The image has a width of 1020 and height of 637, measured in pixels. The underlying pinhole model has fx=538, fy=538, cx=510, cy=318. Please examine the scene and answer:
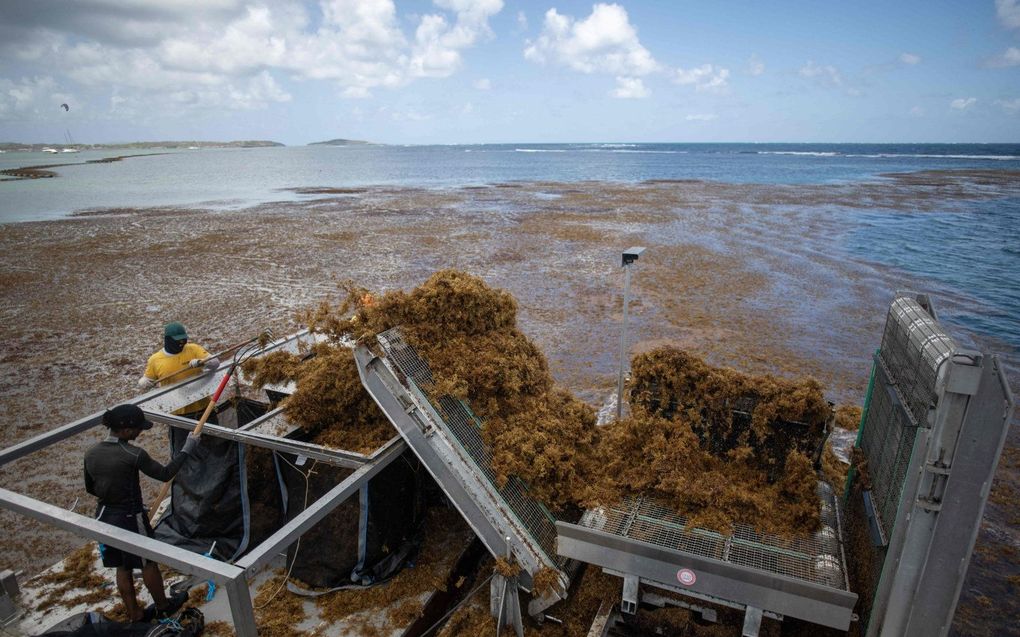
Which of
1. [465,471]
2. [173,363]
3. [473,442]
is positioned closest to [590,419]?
[473,442]

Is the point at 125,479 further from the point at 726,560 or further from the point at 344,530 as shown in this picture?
the point at 726,560

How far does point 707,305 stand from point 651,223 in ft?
41.8

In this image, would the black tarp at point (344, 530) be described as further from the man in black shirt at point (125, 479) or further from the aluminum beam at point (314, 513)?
the man in black shirt at point (125, 479)

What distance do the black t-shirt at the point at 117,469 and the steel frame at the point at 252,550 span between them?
0.42 m

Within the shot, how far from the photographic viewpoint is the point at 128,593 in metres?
4.10

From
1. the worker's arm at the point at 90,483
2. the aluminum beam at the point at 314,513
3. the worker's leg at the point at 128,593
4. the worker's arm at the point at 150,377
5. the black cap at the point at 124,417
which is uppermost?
the black cap at the point at 124,417

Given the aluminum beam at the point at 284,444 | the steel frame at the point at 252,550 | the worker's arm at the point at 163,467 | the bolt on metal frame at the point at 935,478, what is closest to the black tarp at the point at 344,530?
the aluminum beam at the point at 284,444

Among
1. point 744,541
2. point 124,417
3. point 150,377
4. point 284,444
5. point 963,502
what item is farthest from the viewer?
point 150,377

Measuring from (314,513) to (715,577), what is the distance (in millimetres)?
2365

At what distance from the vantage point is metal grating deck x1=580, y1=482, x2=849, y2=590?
319 centimetres

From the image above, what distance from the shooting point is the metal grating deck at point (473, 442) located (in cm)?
386

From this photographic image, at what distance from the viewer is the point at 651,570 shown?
3.28 m

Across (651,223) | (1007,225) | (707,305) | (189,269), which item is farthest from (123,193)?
(1007,225)

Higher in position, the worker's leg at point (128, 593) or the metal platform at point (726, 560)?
the metal platform at point (726, 560)
